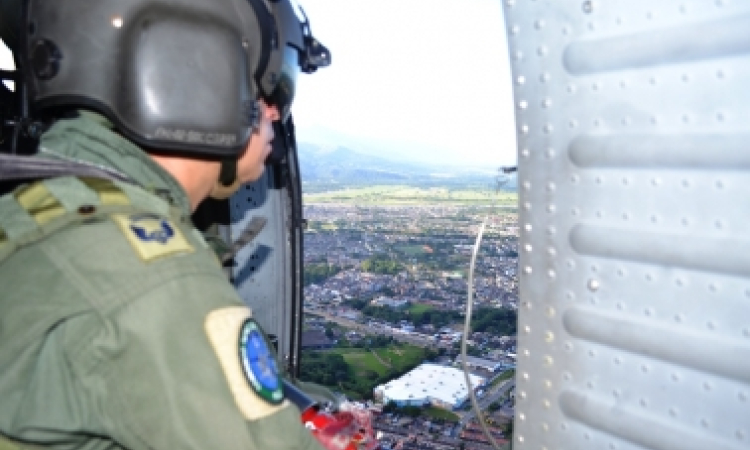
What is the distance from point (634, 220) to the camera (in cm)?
147

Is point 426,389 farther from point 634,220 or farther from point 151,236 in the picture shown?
point 151,236

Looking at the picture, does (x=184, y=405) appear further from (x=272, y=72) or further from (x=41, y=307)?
(x=272, y=72)

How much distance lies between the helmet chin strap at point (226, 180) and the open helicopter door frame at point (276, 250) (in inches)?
51.9

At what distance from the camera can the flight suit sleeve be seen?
3.25 feet

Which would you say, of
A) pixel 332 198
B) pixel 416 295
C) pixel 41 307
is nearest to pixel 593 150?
pixel 41 307

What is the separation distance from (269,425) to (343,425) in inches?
25.6

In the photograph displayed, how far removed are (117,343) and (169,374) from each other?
0.29 feet

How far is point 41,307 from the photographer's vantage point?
1021 millimetres

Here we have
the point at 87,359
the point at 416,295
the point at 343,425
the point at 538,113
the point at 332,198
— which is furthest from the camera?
the point at 332,198

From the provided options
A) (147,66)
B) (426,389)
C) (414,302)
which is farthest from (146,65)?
(414,302)

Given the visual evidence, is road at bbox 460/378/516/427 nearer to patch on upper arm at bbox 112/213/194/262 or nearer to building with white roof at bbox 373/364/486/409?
building with white roof at bbox 373/364/486/409

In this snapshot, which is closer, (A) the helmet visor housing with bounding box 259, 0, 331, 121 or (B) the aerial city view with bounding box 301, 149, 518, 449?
(A) the helmet visor housing with bounding box 259, 0, 331, 121

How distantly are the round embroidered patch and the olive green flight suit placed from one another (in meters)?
0.01

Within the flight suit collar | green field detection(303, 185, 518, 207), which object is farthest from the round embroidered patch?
green field detection(303, 185, 518, 207)
